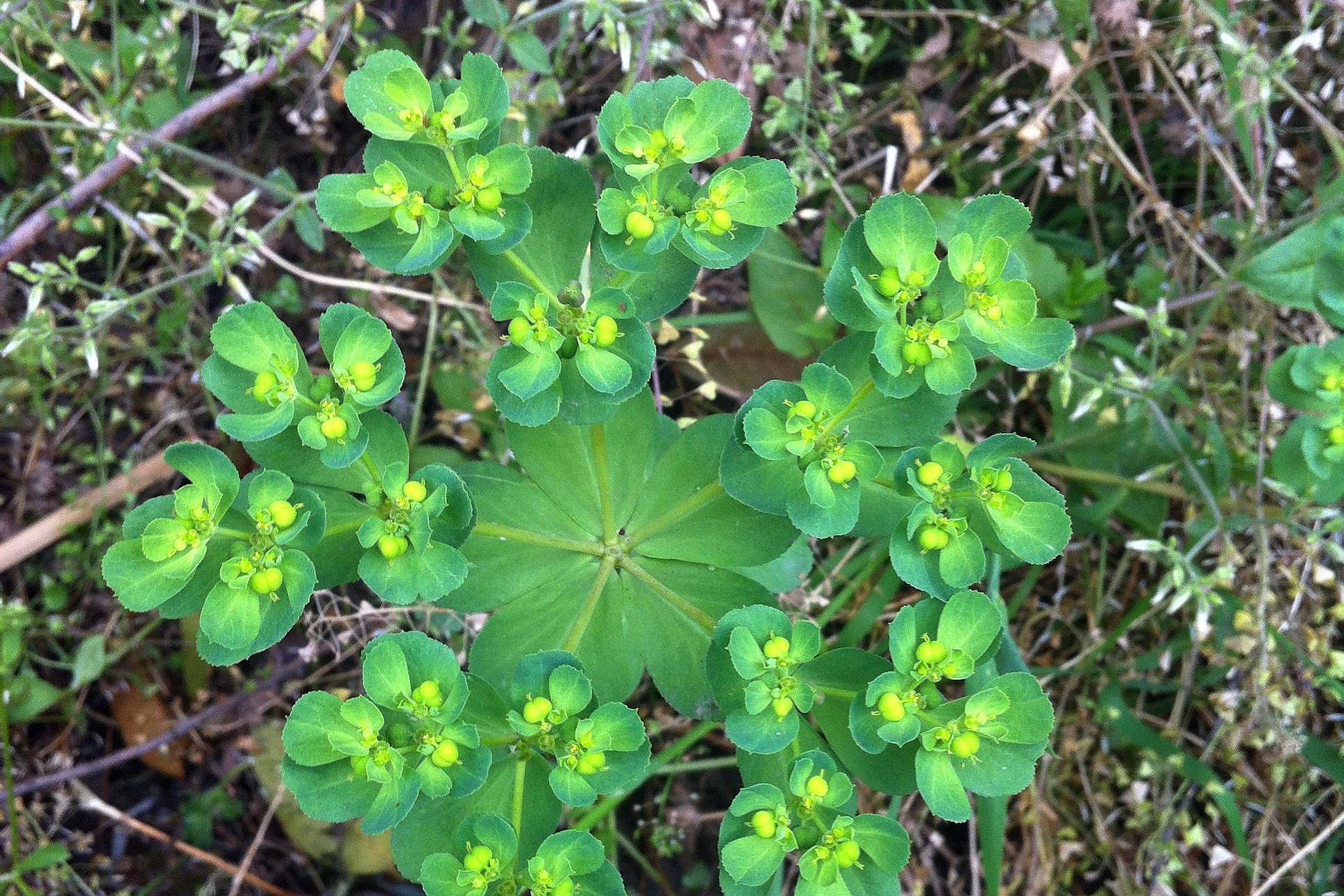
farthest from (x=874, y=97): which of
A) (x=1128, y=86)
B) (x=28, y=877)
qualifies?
(x=28, y=877)

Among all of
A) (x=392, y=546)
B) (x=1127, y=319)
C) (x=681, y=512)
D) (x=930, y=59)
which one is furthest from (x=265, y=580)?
(x=930, y=59)

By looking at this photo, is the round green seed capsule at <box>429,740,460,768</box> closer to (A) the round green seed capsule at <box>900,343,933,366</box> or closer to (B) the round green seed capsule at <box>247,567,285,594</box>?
(B) the round green seed capsule at <box>247,567,285,594</box>

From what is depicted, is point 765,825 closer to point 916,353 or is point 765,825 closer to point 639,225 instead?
point 916,353

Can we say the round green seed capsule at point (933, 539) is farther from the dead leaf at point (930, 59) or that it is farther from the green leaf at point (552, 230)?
the dead leaf at point (930, 59)

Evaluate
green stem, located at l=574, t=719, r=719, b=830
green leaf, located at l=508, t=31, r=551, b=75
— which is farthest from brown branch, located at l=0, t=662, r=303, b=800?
green leaf, located at l=508, t=31, r=551, b=75

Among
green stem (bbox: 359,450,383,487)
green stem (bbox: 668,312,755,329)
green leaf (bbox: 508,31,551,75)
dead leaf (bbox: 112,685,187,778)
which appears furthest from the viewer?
dead leaf (bbox: 112,685,187,778)

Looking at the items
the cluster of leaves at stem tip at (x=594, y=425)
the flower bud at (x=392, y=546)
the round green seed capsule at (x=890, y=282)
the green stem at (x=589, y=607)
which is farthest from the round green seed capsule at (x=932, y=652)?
the flower bud at (x=392, y=546)

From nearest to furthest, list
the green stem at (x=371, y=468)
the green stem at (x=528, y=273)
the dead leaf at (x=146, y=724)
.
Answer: the green stem at (x=371, y=468) < the green stem at (x=528, y=273) < the dead leaf at (x=146, y=724)
